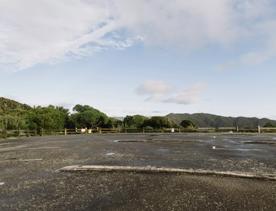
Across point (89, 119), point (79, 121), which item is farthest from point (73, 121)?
point (89, 119)

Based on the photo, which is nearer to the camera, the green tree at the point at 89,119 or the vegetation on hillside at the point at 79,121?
the vegetation on hillside at the point at 79,121

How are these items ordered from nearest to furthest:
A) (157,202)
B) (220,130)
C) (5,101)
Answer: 1. (157,202)
2. (220,130)
3. (5,101)

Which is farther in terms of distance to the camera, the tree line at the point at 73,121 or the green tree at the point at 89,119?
the green tree at the point at 89,119

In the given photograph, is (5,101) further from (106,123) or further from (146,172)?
(146,172)

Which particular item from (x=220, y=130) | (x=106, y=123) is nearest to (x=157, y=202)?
(x=220, y=130)

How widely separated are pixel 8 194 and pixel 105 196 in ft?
9.50

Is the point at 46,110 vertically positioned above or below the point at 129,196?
above

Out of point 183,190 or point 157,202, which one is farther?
point 183,190

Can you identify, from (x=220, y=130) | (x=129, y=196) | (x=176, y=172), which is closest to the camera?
(x=129, y=196)

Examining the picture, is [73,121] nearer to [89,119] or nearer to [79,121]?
[79,121]

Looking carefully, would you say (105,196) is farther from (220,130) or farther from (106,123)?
(106,123)

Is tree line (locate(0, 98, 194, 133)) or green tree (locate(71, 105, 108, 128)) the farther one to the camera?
green tree (locate(71, 105, 108, 128))

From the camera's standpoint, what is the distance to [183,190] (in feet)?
31.1

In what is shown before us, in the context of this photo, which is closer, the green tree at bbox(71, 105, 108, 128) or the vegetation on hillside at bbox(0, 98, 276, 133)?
the vegetation on hillside at bbox(0, 98, 276, 133)
